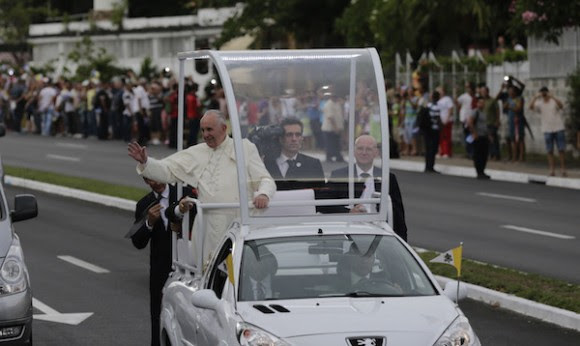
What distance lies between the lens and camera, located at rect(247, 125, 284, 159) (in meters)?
11.3

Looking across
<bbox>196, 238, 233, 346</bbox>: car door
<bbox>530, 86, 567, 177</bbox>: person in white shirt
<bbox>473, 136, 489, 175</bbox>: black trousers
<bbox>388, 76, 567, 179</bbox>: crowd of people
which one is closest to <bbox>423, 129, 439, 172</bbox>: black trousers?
<bbox>388, 76, 567, 179</bbox>: crowd of people

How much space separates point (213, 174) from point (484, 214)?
1376 cm

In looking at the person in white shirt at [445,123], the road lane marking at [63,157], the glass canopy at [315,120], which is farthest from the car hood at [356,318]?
the road lane marking at [63,157]

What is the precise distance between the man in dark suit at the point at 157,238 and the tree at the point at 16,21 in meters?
68.2

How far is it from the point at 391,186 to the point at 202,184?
152 cm

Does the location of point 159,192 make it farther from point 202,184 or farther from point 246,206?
point 246,206

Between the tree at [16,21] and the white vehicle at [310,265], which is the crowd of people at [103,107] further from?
the white vehicle at [310,265]

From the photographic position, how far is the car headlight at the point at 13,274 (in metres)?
11.5

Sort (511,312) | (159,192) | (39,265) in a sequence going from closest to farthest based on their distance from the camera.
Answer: (159,192) → (511,312) → (39,265)

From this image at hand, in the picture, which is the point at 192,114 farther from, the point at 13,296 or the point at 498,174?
the point at 13,296

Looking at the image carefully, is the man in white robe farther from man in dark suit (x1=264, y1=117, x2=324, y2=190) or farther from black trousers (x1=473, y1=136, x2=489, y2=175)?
black trousers (x1=473, y1=136, x2=489, y2=175)

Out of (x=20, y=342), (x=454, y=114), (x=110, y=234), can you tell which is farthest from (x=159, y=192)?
(x=454, y=114)

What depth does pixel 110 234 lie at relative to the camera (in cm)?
2217

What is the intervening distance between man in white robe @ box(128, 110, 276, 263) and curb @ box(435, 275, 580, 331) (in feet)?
11.9
